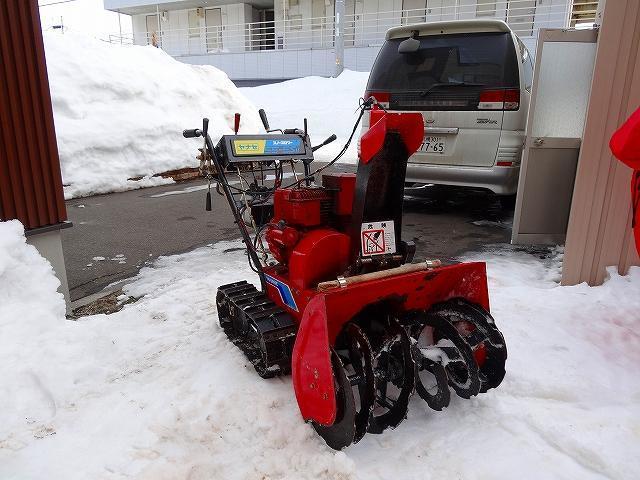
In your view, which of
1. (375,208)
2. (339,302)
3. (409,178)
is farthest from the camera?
(409,178)

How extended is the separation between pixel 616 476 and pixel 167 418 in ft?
6.81

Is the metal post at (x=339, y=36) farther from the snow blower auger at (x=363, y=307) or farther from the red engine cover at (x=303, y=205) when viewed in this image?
the red engine cover at (x=303, y=205)

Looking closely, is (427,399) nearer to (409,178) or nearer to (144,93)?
(409,178)

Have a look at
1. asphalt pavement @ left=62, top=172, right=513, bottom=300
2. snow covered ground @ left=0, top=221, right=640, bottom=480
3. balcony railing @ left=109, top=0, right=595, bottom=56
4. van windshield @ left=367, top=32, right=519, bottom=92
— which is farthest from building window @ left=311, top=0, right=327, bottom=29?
snow covered ground @ left=0, top=221, right=640, bottom=480

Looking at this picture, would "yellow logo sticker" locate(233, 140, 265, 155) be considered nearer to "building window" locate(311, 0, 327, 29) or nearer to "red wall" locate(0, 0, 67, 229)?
"red wall" locate(0, 0, 67, 229)

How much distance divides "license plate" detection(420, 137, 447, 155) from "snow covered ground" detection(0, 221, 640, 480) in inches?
100

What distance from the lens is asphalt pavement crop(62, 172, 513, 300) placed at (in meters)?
5.04

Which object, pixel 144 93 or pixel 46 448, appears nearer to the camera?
pixel 46 448

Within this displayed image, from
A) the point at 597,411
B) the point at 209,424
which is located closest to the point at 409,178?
the point at 597,411

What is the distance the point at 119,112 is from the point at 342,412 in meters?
9.81

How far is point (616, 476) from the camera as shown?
212 centimetres

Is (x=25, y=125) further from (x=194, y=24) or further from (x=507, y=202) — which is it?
(x=194, y=24)

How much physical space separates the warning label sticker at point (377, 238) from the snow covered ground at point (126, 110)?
7.17m

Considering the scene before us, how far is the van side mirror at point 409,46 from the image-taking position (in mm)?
5773
